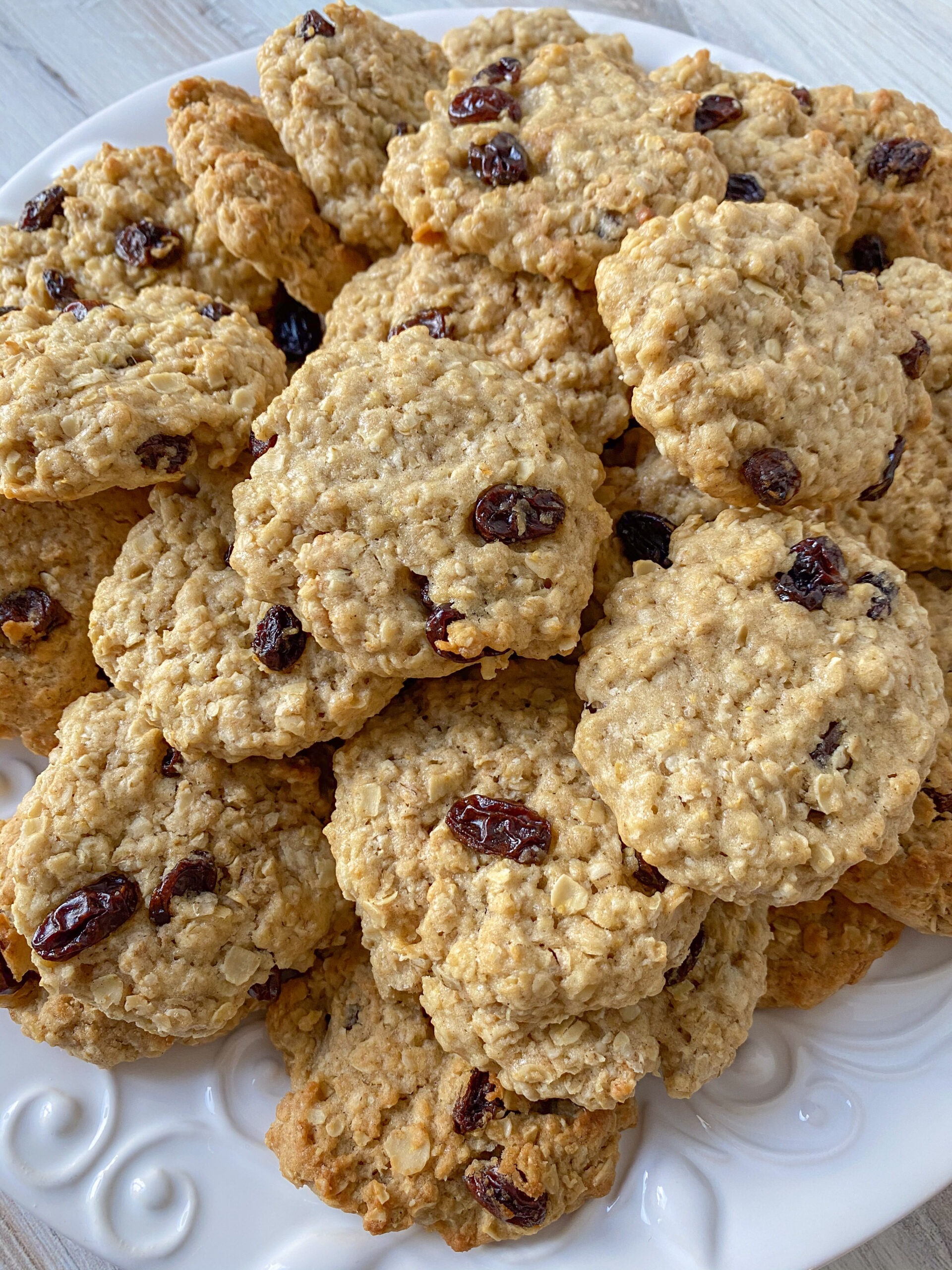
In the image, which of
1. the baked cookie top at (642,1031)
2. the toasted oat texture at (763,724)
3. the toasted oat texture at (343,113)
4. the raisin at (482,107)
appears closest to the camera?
the toasted oat texture at (763,724)

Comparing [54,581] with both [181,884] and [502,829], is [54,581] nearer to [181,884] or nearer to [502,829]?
[181,884]

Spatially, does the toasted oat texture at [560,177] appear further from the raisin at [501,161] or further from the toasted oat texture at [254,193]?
the toasted oat texture at [254,193]

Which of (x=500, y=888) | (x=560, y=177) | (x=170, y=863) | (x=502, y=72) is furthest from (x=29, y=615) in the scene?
(x=502, y=72)

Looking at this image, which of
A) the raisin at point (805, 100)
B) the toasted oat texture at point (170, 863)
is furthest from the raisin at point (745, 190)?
the toasted oat texture at point (170, 863)

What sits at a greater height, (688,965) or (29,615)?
(29,615)

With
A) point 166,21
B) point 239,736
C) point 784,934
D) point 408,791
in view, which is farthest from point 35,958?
point 166,21

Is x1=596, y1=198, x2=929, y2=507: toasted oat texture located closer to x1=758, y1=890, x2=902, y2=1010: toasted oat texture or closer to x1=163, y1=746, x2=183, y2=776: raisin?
x1=758, y1=890, x2=902, y2=1010: toasted oat texture
